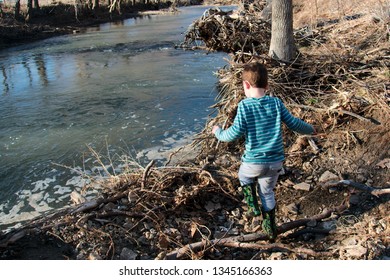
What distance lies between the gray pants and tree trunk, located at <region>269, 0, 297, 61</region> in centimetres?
428

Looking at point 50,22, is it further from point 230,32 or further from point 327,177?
point 327,177

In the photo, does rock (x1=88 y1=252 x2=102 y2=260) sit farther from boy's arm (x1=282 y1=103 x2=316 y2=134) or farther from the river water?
boy's arm (x1=282 y1=103 x2=316 y2=134)

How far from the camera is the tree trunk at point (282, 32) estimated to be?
762 centimetres

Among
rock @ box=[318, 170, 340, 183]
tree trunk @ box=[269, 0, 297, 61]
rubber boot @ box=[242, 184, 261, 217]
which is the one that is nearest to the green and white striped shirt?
rubber boot @ box=[242, 184, 261, 217]

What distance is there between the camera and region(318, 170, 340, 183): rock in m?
4.82

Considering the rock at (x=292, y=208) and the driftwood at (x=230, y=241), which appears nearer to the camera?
the driftwood at (x=230, y=241)

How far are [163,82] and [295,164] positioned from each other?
7393mm

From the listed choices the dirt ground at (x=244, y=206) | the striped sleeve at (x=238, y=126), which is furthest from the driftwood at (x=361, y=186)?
the striped sleeve at (x=238, y=126)

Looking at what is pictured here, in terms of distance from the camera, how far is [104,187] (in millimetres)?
5074

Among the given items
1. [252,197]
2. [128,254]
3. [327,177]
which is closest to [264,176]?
[252,197]

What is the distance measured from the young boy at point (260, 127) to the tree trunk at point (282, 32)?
13.6 feet

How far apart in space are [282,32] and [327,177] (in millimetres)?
3835

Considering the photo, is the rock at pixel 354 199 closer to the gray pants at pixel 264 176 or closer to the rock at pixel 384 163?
the rock at pixel 384 163

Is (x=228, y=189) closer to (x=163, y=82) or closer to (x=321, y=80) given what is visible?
(x=321, y=80)
